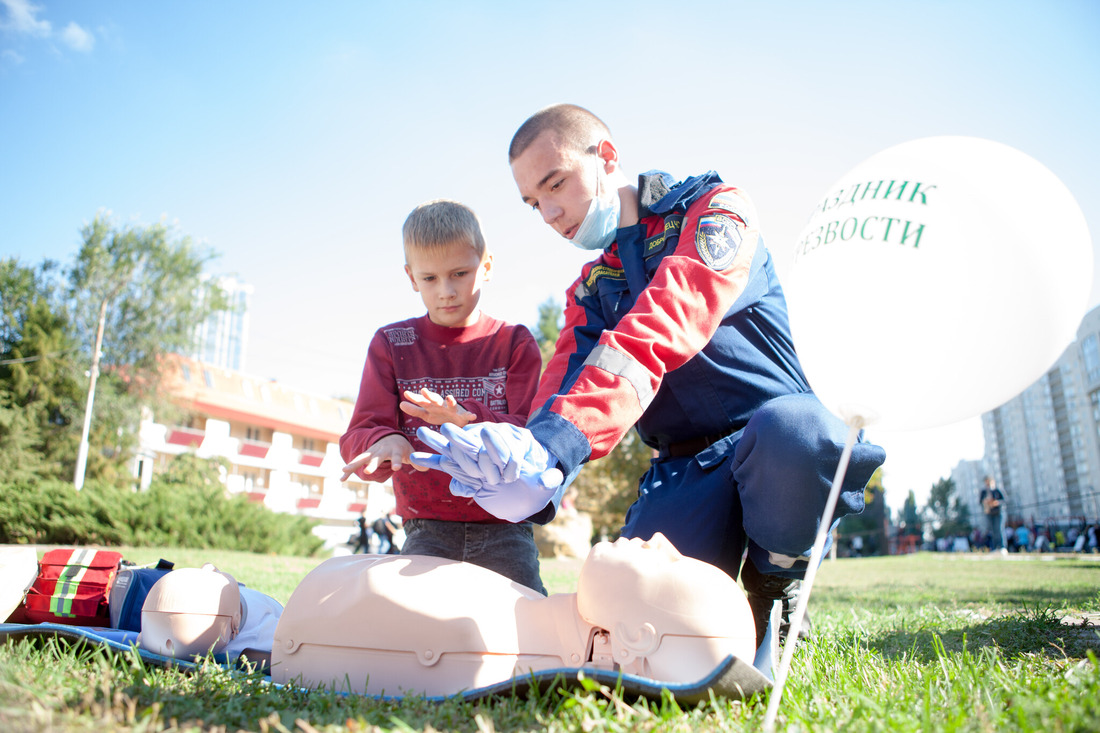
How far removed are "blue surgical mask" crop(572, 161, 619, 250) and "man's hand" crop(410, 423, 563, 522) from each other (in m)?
1.12

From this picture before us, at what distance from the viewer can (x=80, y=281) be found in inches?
977

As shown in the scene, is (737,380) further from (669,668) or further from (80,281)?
(80,281)

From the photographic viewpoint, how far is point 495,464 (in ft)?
4.78

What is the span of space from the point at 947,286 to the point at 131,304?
94.7ft

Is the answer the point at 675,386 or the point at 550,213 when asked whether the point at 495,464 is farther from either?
the point at 550,213

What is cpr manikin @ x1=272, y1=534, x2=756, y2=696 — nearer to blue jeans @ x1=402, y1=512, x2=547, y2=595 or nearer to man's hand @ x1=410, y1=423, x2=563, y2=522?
man's hand @ x1=410, y1=423, x2=563, y2=522

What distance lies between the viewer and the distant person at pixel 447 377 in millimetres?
2631

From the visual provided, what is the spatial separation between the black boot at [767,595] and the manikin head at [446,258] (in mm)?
1541

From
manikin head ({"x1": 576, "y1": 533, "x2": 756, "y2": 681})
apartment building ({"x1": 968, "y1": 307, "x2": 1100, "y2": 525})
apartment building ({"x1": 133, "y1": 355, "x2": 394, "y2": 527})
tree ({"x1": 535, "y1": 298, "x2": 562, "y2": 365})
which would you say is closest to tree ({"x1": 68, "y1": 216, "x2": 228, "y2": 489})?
apartment building ({"x1": 133, "y1": 355, "x2": 394, "y2": 527})

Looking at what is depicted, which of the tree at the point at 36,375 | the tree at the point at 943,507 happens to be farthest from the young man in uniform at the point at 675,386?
the tree at the point at 943,507

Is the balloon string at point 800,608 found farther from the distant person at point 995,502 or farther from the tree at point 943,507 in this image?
the tree at point 943,507

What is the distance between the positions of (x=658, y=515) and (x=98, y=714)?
65.0 inches

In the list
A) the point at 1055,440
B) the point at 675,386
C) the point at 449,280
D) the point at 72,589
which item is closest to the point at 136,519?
the point at 72,589

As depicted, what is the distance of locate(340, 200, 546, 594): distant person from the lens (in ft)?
8.63
